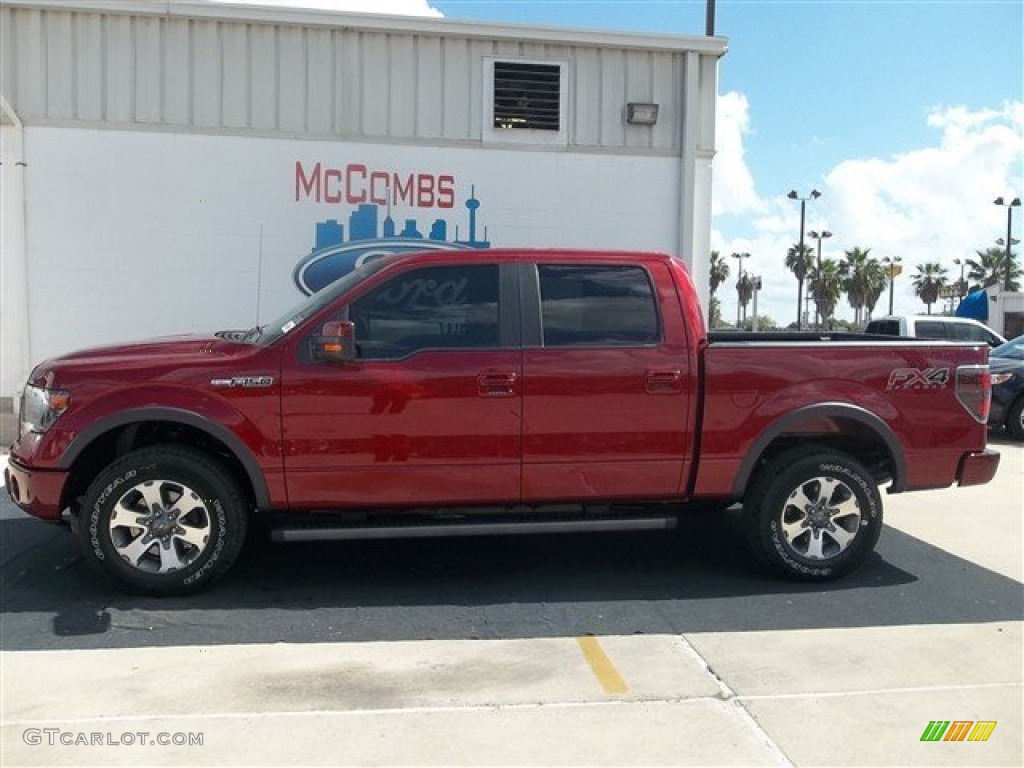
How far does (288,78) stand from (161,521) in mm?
6431

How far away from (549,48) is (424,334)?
20.8 ft

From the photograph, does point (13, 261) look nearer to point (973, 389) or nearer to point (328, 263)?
point (328, 263)

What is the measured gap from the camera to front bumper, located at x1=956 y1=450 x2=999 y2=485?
5258 mm

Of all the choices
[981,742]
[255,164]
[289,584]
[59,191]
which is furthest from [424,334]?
[59,191]

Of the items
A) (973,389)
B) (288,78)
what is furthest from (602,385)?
(288,78)

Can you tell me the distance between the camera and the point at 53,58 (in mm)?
9359

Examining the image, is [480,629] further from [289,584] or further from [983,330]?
[983,330]

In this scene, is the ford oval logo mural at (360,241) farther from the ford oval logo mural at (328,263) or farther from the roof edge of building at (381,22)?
the roof edge of building at (381,22)

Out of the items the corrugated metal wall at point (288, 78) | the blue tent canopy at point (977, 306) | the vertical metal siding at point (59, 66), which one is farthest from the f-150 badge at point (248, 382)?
the blue tent canopy at point (977, 306)

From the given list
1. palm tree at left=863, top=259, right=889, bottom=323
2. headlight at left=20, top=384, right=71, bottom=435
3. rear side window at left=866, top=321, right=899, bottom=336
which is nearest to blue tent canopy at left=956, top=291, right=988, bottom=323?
rear side window at left=866, top=321, right=899, bottom=336

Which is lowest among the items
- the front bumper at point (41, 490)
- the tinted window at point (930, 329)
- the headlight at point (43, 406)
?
the front bumper at point (41, 490)

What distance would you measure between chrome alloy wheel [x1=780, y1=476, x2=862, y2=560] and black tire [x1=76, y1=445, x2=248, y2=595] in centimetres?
317

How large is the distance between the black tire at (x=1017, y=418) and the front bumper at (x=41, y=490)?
1119 cm

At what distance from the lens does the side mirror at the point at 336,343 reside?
4594 mm
